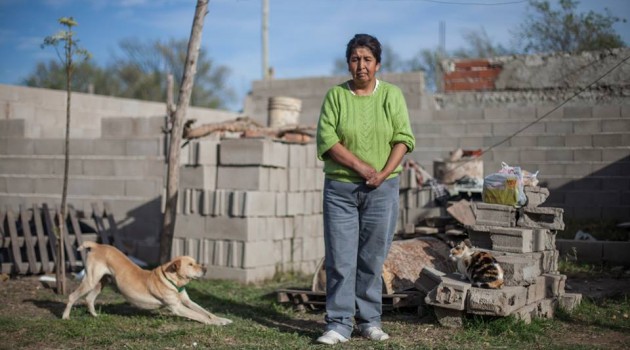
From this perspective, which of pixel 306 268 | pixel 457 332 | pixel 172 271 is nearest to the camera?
pixel 457 332

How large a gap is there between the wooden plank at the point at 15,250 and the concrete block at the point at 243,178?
113 inches

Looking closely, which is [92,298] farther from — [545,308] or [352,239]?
[545,308]

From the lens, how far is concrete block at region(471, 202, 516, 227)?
21.9 feet

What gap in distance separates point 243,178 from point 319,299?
284 centimetres

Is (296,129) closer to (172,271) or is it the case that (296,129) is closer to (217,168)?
(217,168)

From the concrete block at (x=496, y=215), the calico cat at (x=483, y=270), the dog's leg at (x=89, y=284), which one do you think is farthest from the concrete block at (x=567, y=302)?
the dog's leg at (x=89, y=284)

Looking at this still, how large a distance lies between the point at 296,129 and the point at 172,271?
5.11 m

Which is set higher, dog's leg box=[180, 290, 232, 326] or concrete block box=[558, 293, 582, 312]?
concrete block box=[558, 293, 582, 312]

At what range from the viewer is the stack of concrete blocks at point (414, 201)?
10766mm

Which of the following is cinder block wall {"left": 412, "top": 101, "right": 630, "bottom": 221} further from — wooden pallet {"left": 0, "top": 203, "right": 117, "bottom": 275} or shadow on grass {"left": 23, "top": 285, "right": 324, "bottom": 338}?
wooden pallet {"left": 0, "top": 203, "right": 117, "bottom": 275}

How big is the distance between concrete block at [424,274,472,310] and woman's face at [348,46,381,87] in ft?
6.16

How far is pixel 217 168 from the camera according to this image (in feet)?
32.0

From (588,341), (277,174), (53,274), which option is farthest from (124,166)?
(588,341)

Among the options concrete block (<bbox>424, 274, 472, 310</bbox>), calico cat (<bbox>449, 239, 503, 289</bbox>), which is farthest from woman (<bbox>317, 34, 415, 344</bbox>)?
calico cat (<bbox>449, 239, 503, 289</bbox>)
